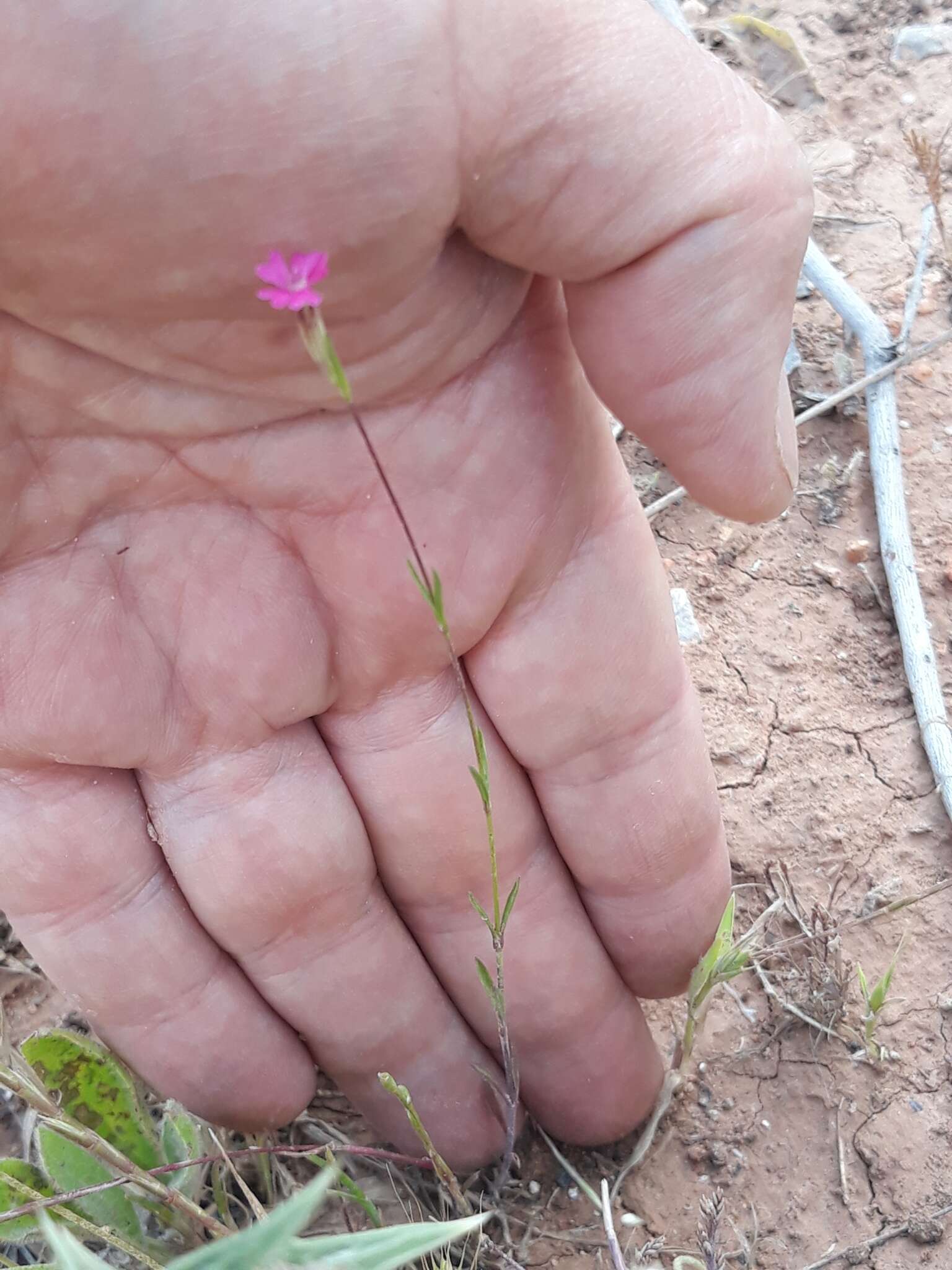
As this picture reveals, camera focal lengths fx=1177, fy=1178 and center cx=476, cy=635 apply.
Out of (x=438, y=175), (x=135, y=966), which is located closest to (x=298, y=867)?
(x=135, y=966)

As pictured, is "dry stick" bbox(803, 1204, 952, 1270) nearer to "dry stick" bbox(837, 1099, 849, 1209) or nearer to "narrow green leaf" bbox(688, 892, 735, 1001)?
"dry stick" bbox(837, 1099, 849, 1209)

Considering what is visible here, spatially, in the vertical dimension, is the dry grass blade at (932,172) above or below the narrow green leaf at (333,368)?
below

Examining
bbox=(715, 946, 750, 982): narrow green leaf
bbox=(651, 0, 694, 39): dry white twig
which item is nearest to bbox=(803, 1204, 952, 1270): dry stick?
bbox=(715, 946, 750, 982): narrow green leaf

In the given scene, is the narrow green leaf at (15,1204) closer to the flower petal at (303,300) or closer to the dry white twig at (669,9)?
the flower petal at (303,300)

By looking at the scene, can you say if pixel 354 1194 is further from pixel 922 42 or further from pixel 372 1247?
pixel 922 42

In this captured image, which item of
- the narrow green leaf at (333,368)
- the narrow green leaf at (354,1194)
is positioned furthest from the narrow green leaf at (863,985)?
the narrow green leaf at (333,368)

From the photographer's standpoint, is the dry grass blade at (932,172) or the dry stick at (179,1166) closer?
the dry stick at (179,1166)

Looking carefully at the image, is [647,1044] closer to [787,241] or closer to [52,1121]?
[52,1121]

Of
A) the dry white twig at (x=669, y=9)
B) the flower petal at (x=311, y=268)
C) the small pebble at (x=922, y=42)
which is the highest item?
the flower petal at (x=311, y=268)
